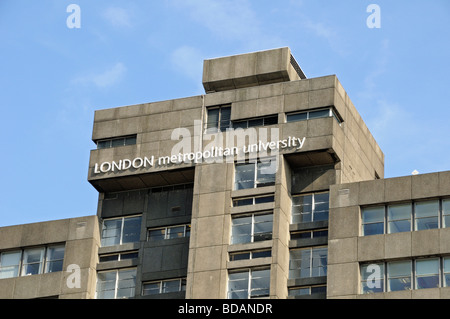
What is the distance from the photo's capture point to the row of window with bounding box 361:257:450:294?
82.9m

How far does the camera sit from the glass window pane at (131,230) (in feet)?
310

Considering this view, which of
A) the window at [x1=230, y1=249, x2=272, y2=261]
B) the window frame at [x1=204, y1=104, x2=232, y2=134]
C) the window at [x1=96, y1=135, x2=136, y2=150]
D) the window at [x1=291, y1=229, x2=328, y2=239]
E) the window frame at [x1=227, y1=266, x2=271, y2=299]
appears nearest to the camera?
the window frame at [x1=227, y1=266, x2=271, y2=299]

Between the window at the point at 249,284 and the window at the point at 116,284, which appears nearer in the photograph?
the window at the point at 249,284

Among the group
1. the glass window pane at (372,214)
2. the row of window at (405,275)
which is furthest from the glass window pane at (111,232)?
the row of window at (405,275)

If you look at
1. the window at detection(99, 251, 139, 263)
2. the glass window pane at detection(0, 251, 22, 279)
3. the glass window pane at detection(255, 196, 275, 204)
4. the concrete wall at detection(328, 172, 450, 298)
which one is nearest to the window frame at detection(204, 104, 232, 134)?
the glass window pane at detection(255, 196, 275, 204)

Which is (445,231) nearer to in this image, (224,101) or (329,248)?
(329,248)

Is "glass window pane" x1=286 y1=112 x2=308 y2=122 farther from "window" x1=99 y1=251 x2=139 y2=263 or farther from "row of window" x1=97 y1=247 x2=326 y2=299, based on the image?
"window" x1=99 y1=251 x2=139 y2=263

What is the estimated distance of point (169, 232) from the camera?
93.9 m

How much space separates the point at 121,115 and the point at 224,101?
9504mm

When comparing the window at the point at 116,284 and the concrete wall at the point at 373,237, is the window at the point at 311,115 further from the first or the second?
the window at the point at 116,284

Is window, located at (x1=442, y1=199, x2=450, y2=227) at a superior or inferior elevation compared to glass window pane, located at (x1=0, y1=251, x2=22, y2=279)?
superior

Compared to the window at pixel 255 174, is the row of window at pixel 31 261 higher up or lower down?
lower down

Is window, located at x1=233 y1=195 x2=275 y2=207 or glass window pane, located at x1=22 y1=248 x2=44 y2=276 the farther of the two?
glass window pane, located at x1=22 y1=248 x2=44 y2=276

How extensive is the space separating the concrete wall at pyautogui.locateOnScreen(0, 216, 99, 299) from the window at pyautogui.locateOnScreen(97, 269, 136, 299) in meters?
0.66
